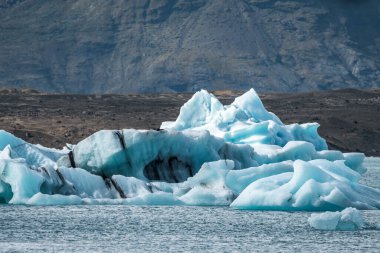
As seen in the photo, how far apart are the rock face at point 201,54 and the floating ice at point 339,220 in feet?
492

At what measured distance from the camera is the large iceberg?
3666 cm

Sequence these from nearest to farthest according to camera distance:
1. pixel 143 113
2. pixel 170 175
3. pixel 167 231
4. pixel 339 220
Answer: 1. pixel 339 220
2. pixel 167 231
3. pixel 170 175
4. pixel 143 113

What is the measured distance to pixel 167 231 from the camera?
3362cm

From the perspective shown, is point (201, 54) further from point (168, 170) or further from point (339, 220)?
point (339, 220)

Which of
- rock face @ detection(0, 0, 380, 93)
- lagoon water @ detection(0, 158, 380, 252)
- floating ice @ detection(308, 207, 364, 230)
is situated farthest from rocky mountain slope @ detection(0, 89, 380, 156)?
rock face @ detection(0, 0, 380, 93)

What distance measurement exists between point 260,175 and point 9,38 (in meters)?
161

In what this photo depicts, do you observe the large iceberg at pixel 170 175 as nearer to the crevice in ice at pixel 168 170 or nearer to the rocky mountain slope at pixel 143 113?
the crevice in ice at pixel 168 170

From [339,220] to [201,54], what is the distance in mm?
156819

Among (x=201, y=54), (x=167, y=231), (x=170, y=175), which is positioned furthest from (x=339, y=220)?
(x=201, y=54)

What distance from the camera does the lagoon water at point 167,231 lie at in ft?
99.4

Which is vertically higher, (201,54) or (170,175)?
(170,175)

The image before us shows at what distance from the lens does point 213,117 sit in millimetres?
53125

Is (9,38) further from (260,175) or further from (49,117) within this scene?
(260,175)

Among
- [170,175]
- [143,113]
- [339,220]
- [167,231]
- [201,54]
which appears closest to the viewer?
[339,220]
